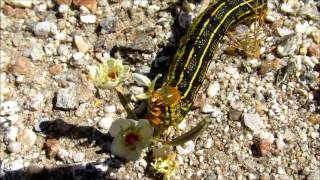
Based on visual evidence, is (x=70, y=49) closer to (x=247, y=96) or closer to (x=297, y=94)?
(x=247, y=96)

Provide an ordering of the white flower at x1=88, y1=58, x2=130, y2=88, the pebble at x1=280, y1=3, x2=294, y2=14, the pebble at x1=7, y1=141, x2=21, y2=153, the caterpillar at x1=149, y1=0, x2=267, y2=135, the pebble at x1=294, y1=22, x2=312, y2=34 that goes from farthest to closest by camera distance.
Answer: the pebble at x1=280, y1=3, x2=294, y2=14
the pebble at x1=294, y1=22, x2=312, y2=34
the pebble at x1=7, y1=141, x2=21, y2=153
the caterpillar at x1=149, y1=0, x2=267, y2=135
the white flower at x1=88, y1=58, x2=130, y2=88

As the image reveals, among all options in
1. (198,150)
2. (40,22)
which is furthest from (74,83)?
(198,150)

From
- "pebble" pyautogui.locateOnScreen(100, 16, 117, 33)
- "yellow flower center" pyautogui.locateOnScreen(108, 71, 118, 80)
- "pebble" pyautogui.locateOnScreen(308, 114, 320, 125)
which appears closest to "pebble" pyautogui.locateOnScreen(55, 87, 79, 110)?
"pebble" pyautogui.locateOnScreen(100, 16, 117, 33)

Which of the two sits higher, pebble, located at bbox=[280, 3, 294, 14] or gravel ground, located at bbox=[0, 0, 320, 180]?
pebble, located at bbox=[280, 3, 294, 14]

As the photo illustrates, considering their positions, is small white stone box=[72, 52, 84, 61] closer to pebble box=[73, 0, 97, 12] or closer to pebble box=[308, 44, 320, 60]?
pebble box=[73, 0, 97, 12]

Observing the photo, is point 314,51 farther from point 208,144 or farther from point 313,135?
point 208,144

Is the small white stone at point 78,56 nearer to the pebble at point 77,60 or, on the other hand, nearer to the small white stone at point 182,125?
the pebble at point 77,60
